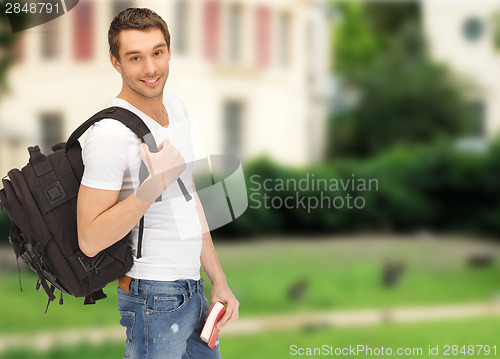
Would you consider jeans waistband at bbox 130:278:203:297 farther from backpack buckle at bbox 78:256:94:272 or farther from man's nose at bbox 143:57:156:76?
man's nose at bbox 143:57:156:76

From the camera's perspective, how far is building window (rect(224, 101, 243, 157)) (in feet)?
19.1

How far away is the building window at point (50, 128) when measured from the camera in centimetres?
525

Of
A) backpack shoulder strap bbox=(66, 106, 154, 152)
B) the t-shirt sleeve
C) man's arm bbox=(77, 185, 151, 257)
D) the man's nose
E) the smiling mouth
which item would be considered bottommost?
man's arm bbox=(77, 185, 151, 257)

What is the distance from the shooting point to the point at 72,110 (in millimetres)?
5227

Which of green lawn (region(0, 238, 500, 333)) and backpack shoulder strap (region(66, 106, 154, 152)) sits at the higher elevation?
backpack shoulder strap (region(66, 106, 154, 152))

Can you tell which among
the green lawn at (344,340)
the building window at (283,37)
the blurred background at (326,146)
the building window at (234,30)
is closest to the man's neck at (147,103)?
the green lawn at (344,340)

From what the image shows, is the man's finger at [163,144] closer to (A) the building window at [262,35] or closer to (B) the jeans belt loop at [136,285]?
(B) the jeans belt loop at [136,285]

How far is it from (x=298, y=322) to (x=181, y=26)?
2804mm

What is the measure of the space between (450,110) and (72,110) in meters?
4.03

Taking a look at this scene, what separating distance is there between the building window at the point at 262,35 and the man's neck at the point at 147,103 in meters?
4.80

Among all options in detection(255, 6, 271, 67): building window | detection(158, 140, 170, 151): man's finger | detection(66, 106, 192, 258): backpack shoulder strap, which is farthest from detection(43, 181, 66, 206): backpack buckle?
detection(255, 6, 271, 67): building window

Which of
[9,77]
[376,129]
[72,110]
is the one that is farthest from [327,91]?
[9,77]

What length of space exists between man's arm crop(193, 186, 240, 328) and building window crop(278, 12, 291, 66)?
4.89 meters

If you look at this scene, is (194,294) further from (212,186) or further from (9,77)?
(9,77)
